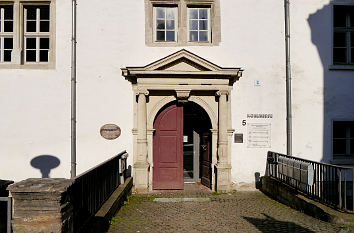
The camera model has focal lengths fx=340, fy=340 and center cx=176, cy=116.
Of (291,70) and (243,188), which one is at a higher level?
(291,70)

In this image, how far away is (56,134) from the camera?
31.8 ft

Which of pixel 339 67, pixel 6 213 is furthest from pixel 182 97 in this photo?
pixel 6 213

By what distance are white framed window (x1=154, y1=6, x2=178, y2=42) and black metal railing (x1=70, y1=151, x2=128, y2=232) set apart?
3818mm

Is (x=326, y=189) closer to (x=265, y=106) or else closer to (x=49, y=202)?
(x=265, y=106)

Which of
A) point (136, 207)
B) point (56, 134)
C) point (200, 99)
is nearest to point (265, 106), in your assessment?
point (200, 99)

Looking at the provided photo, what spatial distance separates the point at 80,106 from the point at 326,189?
672cm

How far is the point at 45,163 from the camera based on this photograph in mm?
9727

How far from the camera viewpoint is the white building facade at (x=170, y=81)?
380 inches

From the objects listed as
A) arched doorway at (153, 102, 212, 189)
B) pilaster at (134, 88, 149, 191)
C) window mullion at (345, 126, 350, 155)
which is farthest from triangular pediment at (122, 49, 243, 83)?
window mullion at (345, 126, 350, 155)

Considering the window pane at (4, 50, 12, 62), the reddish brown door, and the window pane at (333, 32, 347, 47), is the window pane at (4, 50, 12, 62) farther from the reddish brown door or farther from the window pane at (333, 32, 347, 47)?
the window pane at (333, 32, 347, 47)

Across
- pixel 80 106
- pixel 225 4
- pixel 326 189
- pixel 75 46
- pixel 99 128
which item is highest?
pixel 225 4

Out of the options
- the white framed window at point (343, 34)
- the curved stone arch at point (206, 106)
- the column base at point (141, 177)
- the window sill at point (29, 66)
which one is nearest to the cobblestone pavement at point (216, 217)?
the column base at point (141, 177)

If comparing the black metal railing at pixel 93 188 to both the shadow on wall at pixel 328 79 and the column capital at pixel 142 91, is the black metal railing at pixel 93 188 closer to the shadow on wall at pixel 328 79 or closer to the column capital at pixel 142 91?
the column capital at pixel 142 91

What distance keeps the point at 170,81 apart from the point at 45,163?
14.0 feet
